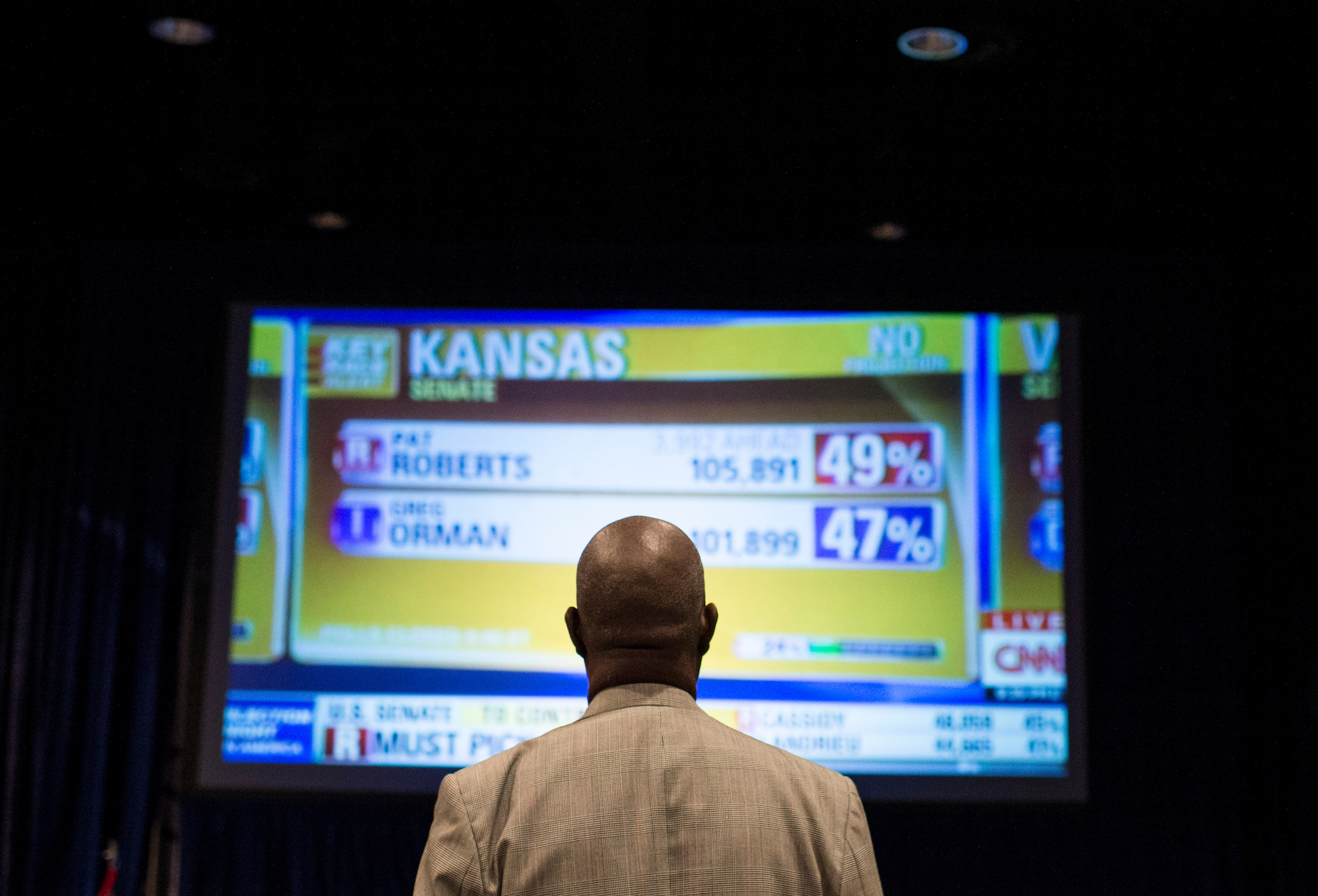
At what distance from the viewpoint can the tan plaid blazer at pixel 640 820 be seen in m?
1.23

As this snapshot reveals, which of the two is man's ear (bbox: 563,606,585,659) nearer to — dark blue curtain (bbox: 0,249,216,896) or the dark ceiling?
the dark ceiling

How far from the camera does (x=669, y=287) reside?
3.84 metres

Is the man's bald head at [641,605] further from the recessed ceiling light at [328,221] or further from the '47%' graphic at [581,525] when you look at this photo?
the recessed ceiling light at [328,221]

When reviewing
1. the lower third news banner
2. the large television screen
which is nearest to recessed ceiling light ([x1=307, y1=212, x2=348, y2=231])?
the large television screen

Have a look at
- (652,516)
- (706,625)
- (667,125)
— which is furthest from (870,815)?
(706,625)

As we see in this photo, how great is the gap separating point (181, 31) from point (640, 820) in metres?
2.38

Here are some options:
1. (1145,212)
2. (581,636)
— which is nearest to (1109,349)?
(1145,212)

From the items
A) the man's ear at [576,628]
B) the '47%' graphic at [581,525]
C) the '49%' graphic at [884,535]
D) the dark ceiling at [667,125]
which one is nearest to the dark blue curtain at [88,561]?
the dark ceiling at [667,125]

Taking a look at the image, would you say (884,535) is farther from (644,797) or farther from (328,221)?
(328,221)

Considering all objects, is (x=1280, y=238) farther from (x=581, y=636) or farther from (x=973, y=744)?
(x=581, y=636)

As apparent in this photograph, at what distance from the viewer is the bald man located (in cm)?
123

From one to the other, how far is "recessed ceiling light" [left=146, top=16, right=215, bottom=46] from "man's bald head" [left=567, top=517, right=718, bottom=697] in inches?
82.0

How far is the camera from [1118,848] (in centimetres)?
362

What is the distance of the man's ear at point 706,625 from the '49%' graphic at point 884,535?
5.62 ft
